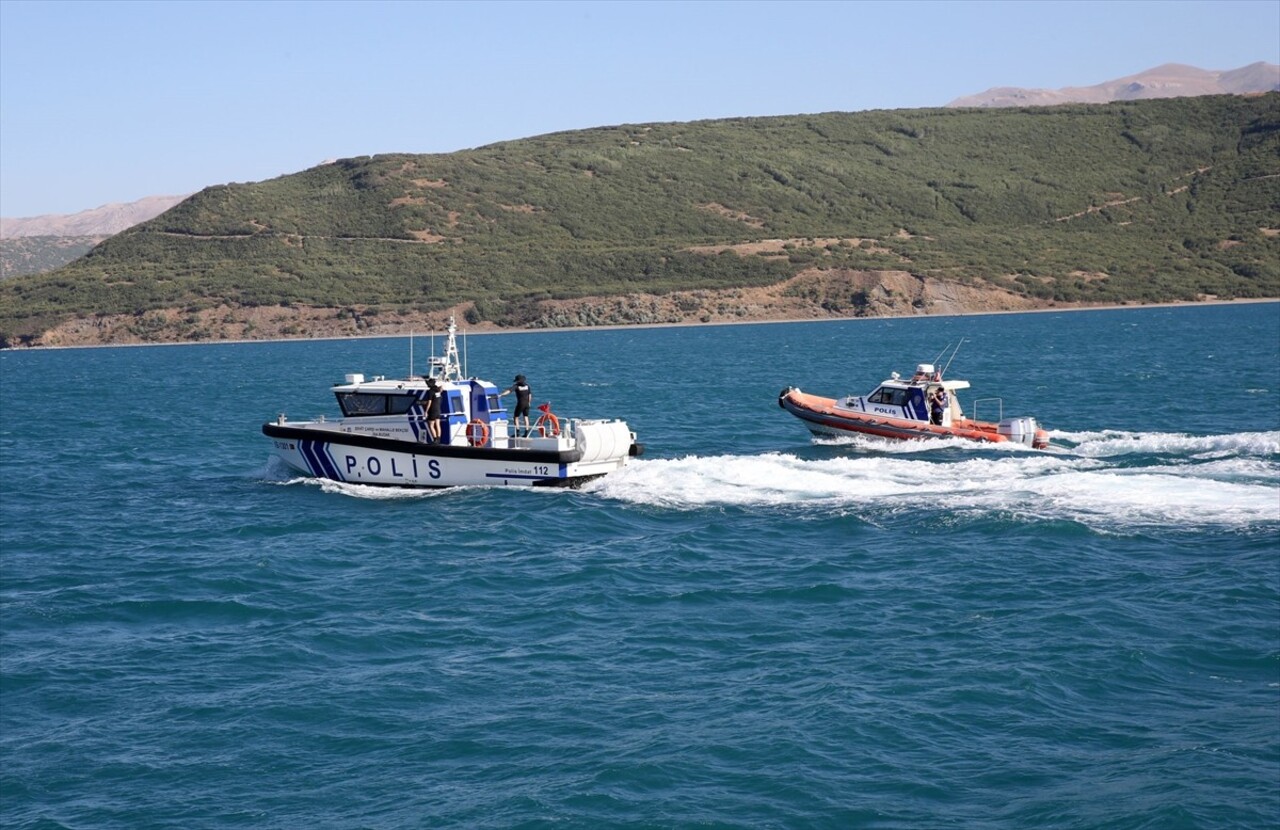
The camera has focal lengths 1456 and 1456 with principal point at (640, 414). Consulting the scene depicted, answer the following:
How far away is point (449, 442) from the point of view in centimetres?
2945

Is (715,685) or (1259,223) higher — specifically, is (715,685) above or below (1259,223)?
below

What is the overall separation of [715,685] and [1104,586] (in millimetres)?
6681

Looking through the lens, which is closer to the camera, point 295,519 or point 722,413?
point 295,519

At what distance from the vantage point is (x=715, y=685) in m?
16.3

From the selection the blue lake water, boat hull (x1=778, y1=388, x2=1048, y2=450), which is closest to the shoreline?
boat hull (x1=778, y1=388, x2=1048, y2=450)

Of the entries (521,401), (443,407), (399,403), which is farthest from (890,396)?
(399,403)

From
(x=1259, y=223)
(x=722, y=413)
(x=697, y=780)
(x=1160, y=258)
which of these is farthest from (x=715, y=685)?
(x=1259, y=223)

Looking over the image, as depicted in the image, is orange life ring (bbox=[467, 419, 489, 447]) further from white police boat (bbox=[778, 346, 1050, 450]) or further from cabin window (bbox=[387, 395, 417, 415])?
white police boat (bbox=[778, 346, 1050, 450])

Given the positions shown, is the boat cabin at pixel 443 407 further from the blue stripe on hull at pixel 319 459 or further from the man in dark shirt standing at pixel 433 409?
the blue stripe on hull at pixel 319 459

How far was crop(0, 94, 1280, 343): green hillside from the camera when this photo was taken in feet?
428

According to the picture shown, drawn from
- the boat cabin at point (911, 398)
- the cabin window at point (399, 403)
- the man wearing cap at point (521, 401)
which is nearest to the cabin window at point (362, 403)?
the cabin window at point (399, 403)

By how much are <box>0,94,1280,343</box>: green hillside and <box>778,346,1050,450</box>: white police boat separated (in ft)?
288

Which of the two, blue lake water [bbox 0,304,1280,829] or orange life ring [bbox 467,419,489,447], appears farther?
orange life ring [bbox 467,419,489,447]

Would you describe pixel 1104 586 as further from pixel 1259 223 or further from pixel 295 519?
pixel 1259 223
